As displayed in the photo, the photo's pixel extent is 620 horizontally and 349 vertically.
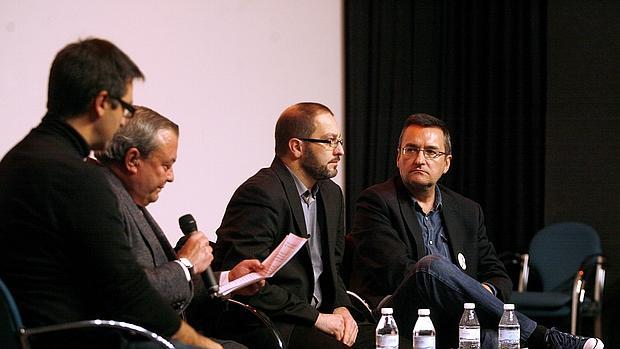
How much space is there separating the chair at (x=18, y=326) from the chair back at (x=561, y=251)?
15.7 feet

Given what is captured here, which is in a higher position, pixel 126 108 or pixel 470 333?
pixel 126 108

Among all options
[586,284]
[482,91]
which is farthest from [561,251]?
[482,91]

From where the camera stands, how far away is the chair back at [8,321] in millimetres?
2312

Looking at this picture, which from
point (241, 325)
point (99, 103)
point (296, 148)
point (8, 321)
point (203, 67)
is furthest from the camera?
point (203, 67)

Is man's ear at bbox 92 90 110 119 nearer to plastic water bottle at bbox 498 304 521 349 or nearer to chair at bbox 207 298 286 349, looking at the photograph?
chair at bbox 207 298 286 349

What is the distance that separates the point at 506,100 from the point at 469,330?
3.46 meters

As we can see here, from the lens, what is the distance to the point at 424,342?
4.04 m

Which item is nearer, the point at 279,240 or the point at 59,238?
the point at 59,238

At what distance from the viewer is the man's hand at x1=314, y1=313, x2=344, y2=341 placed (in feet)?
12.8

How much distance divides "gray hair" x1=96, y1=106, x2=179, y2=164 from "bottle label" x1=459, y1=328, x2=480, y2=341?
1674 millimetres

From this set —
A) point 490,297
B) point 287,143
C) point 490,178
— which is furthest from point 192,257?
point 490,178

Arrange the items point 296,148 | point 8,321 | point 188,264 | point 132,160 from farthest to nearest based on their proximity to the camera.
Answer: point 296,148
point 132,160
point 188,264
point 8,321

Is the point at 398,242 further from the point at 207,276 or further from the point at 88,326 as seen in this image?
the point at 88,326

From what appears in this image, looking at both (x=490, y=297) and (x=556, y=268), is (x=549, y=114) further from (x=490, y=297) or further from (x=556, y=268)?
(x=490, y=297)
